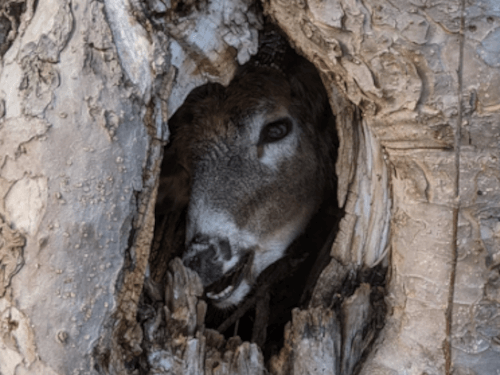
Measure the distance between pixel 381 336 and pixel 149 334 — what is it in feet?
1.91

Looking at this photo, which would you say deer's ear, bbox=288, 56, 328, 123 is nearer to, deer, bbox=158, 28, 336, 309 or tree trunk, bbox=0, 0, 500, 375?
deer, bbox=158, 28, 336, 309

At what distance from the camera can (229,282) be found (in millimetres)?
1724


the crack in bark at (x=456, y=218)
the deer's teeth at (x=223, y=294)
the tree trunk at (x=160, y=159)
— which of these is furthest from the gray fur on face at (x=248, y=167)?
the crack in bark at (x=456, y=218)

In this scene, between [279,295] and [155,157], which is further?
[279,295]

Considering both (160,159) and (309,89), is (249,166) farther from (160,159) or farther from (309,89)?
(160,159)

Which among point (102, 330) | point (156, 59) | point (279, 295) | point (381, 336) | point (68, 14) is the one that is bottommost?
point (279, 295)

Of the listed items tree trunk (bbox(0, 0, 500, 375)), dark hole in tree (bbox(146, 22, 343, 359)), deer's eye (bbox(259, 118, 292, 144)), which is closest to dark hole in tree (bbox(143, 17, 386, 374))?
dark hole in tree (bbox(146, 22, 343, 359))

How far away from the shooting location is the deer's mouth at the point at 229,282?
5.52 ft

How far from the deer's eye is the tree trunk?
0.65m

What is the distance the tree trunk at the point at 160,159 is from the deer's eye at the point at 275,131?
0.65 metres

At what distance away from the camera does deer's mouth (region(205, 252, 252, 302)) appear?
1.68 m

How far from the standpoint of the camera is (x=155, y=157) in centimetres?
109

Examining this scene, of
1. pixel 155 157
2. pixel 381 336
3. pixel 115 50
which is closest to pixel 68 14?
pixel 115 50

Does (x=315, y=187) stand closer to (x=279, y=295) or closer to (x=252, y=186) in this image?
(x=252, y=186)
